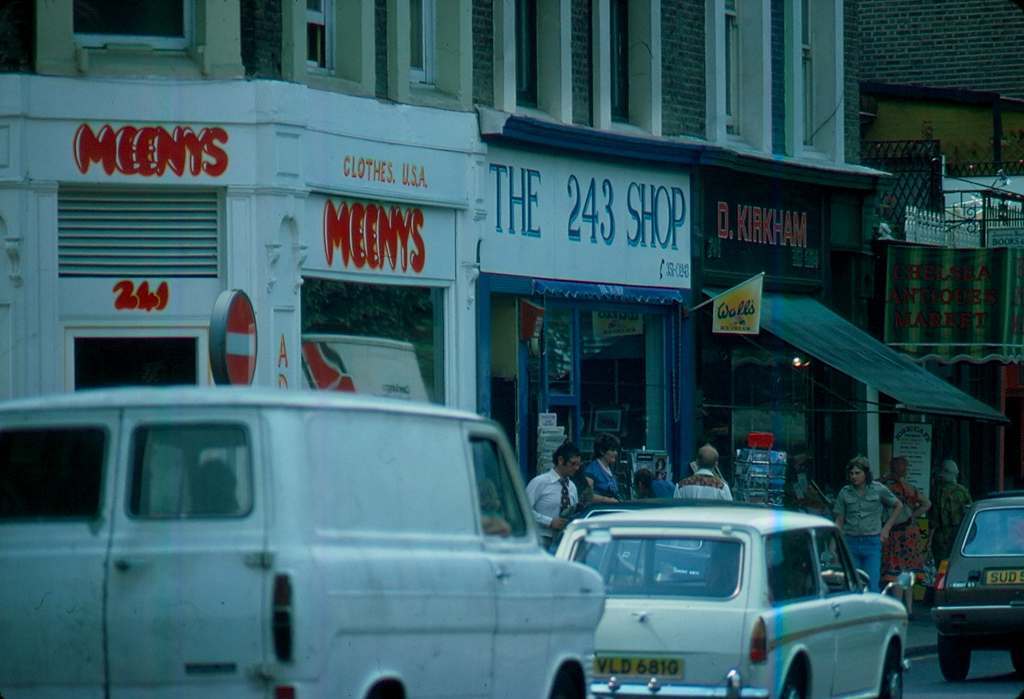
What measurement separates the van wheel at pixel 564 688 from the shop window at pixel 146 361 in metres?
7.76

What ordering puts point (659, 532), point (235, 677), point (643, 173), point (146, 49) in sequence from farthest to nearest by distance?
point (643, 173), point (146, 49), point (659, 532), point (235, 677)

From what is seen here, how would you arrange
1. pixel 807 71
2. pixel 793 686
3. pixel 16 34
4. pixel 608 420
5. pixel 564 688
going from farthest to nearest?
pixel 807 71 < pixel 608 420 < pixel 16 34 < pixel 793 686 < pixel 564 688

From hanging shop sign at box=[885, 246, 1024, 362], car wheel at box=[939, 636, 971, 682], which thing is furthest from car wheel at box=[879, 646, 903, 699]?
hanging shop sign at box=[885, 246, 1024, 362]

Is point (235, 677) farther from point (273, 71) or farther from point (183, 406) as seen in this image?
point (273, 71)

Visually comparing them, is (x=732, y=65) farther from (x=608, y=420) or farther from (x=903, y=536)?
(x=903, y=536)

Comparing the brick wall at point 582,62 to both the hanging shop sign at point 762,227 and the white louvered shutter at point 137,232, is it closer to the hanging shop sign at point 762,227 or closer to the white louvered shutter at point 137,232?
the hanging shop sign at point 762,227

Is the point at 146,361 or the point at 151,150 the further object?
the point at 146,361

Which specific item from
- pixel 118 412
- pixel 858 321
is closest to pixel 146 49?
pixel 118 412

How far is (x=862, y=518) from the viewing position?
2119 centimetres

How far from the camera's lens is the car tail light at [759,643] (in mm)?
11422

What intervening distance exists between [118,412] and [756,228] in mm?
17462

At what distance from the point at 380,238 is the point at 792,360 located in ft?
26.4

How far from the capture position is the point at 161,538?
8.39 metres

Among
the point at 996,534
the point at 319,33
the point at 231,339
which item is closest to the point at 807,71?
the point at 319,33
